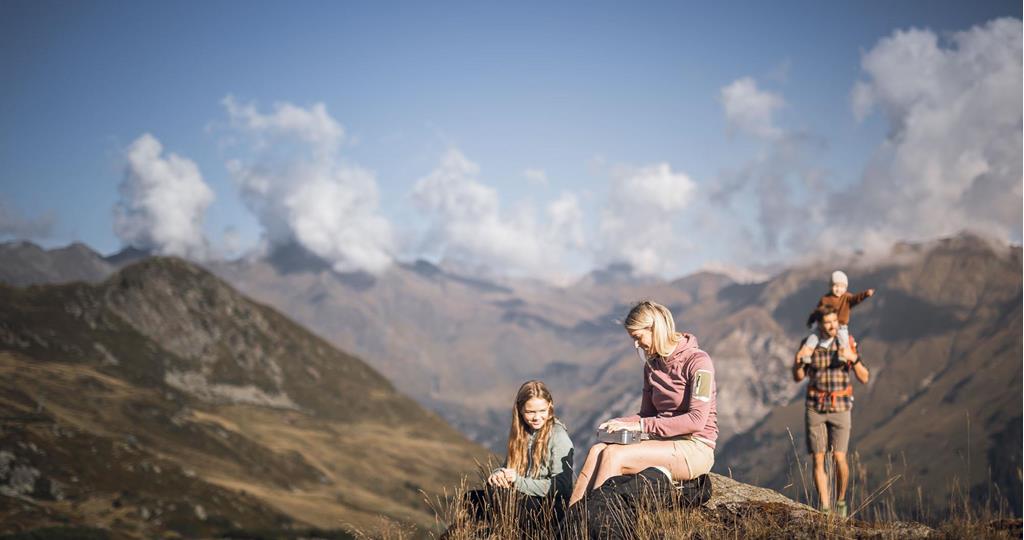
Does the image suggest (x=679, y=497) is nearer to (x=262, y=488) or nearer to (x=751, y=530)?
(x=751, y=530)

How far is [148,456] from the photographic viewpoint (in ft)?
362

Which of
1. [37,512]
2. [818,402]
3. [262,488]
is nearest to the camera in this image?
[818,402]

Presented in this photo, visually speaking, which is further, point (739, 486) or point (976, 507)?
point (739, 486)

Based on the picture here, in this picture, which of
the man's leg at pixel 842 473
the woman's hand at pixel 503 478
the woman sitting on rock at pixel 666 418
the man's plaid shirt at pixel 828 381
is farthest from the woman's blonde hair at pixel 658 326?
the man's leg at pixel 842 473

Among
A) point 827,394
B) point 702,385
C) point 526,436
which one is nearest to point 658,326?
point 702,385

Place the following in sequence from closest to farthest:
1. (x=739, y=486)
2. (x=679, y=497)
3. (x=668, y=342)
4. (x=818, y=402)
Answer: (x=679, y=497) → (x=668, y=342) → (x=739, y=486) → (x=818, y=402)

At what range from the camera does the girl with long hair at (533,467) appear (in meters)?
7.74

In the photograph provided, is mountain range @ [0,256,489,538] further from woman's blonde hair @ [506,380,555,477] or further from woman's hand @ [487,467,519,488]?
woman's hand @ [487,467,519,488]

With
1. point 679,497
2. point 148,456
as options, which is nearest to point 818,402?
point 679,497

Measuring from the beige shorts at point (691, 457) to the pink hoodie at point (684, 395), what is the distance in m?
0.09

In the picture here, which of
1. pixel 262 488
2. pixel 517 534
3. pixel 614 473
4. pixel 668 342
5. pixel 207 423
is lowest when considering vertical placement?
pixel 517 534

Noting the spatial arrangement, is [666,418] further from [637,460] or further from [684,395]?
[637,460]

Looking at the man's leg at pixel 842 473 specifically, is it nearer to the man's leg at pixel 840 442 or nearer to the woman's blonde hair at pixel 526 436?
the man's leg at pixel 840 442

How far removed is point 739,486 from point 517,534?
337cm
